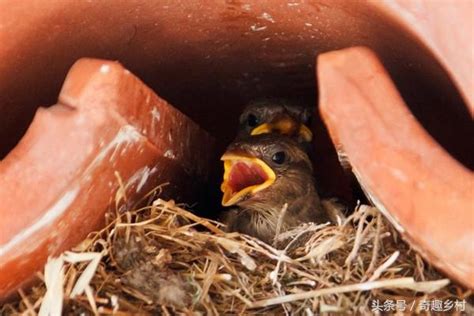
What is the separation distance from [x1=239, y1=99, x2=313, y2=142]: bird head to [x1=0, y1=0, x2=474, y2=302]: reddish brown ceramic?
203mm

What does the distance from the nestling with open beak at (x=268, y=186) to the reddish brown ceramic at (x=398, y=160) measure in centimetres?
52

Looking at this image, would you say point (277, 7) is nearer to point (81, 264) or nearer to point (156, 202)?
point (156, 202)

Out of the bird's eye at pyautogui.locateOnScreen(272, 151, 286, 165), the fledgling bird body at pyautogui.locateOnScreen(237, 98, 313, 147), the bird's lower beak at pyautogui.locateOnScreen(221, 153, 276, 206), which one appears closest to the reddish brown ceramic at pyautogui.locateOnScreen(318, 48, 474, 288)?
the bird's lower beak at pyautogui.locateOnScreen(221, 153, 276, 206)

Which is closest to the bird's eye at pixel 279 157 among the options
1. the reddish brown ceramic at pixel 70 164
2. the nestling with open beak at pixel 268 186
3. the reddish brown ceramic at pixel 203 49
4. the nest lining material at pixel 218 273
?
the nestling with open beak at pixel 268 186

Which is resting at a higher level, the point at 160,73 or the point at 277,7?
the point at 277,7

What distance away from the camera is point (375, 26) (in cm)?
150

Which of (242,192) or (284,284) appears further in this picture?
(242,192)

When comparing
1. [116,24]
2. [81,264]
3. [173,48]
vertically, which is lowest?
[81,264]

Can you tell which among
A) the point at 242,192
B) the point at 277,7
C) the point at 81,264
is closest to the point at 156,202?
the point at 81,264

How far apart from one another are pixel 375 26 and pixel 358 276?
1.50 ft

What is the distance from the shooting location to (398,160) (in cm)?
125

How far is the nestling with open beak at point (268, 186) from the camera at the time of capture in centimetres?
182

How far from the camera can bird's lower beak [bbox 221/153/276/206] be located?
177cm

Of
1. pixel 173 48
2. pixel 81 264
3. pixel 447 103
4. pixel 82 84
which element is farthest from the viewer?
pixel 173 48
